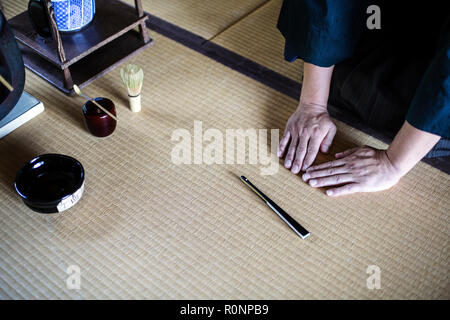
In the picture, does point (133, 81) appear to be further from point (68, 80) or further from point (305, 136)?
point (305, 136)

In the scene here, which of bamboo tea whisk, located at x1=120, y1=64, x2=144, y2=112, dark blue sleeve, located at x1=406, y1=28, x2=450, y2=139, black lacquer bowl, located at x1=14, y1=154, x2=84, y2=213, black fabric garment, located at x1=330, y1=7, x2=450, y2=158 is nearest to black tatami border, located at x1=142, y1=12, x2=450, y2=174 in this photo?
black fabric garment, located at x1=330, y1=7, x2=450, y2=158

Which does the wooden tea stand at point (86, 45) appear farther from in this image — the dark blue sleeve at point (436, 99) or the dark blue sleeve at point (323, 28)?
the dark blue sleeve at point (436, 99)

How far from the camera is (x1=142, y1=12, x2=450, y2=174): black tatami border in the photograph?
1.47 metres

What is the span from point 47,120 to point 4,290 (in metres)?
0.61

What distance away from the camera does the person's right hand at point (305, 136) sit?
136 cm

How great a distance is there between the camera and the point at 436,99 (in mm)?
1094

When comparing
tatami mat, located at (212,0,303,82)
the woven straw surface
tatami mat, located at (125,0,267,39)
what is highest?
tatami mat, located at (125,0,267,39)

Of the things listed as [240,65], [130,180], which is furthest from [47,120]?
[240,65]

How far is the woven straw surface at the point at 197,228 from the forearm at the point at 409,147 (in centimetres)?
8

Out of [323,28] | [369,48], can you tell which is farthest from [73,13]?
[369,48]

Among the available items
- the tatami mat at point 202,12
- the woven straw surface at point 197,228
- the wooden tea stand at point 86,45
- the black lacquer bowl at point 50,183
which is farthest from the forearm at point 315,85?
the black lacquer bowl at point 50,183

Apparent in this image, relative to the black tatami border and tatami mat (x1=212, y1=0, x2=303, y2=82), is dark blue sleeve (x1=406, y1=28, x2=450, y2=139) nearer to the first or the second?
the black tatami border

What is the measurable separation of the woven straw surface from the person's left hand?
0.11 feet
